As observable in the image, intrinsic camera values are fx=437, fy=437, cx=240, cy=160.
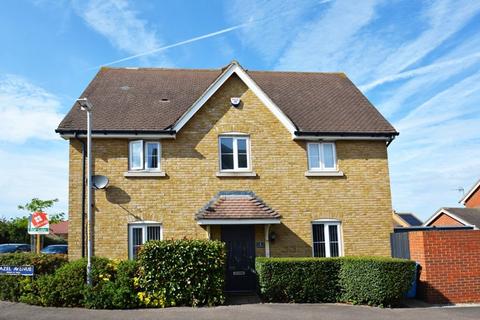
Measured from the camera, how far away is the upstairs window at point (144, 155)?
595 inches

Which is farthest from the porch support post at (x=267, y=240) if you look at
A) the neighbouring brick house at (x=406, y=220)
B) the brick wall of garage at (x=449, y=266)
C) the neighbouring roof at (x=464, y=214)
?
the neighbouring brick house at (x=406, y=220)

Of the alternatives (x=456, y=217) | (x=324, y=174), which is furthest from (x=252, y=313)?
(x=456, y=217)

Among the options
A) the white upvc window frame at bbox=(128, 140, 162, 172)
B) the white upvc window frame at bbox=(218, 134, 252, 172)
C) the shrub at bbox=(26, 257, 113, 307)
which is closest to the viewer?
the shrub at bbox=(26, 257, 113, 307)

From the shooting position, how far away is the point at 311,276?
41.9 feet

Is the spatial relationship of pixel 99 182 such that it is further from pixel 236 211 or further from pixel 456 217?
Answer: pixel 456 217

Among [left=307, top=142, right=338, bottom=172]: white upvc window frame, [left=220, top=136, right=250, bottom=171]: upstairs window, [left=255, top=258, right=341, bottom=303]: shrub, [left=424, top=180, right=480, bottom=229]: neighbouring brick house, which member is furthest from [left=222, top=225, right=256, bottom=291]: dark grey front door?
[left=424, top=180, right=480, bottom=229]: neighbouring brick house

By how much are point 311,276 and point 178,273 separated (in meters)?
3.86

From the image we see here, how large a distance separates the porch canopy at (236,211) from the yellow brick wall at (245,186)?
53cm

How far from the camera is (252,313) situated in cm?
1109

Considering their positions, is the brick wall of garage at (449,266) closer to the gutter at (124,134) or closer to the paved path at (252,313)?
the paved path at (252,313)

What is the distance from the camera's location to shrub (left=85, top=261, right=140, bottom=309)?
11664 millimetres

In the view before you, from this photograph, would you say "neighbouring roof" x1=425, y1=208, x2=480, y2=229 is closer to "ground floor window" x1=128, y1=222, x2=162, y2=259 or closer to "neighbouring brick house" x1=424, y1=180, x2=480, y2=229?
"neighbouring brick house" x1=424, y1=180, x2=480, y2=229

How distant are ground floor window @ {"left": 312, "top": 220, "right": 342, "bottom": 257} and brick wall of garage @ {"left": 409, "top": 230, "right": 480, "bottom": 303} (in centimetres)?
294

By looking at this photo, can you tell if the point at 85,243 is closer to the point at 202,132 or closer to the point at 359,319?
the point at 202,132
